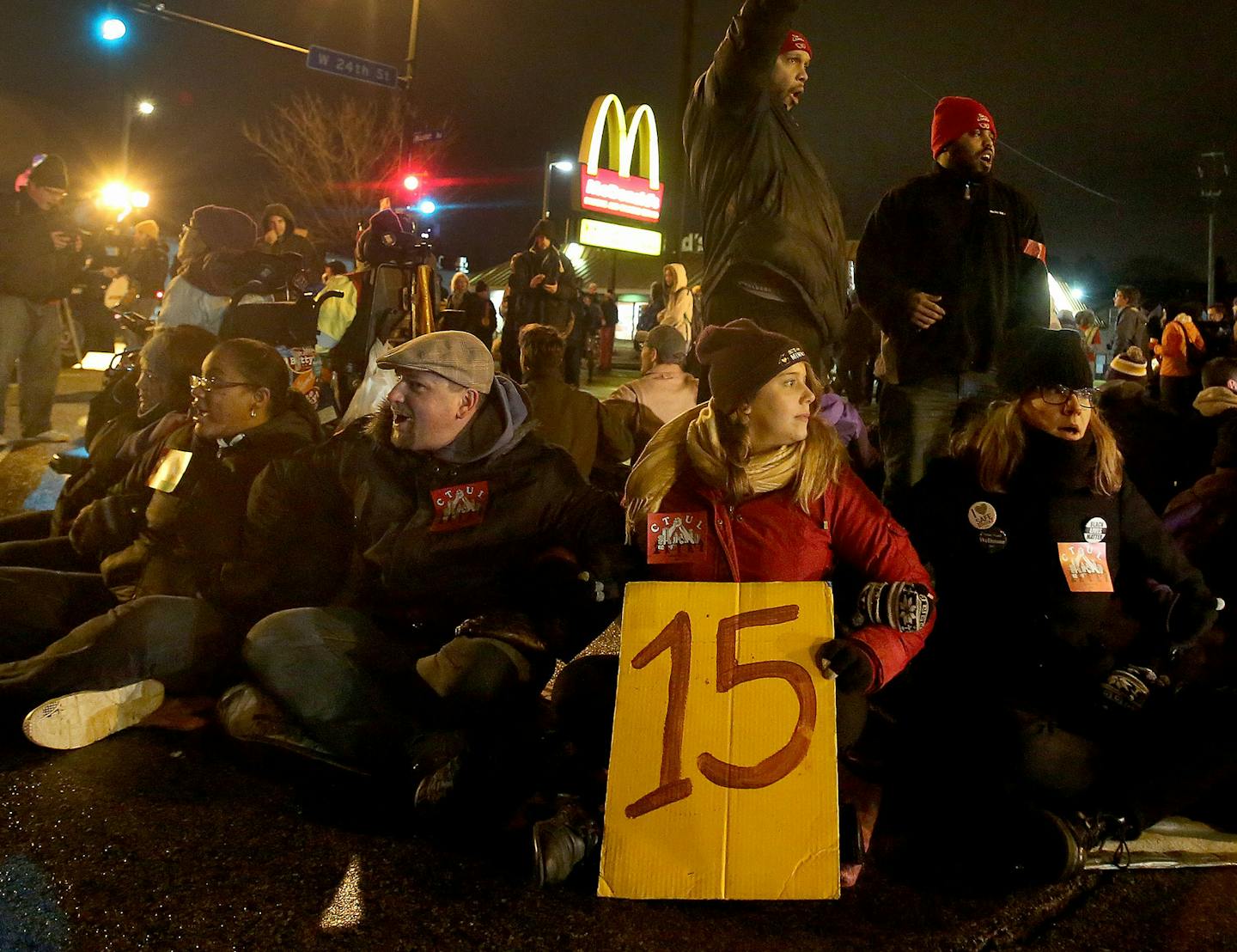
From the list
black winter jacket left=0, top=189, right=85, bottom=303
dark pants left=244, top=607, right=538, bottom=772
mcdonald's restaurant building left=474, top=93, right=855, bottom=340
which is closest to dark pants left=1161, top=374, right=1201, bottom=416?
dark pants left=244, top=607, right=538, bottom=772

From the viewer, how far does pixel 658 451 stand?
9.61 feet

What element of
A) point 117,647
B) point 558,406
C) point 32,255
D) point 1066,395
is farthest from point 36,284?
point 1066,395

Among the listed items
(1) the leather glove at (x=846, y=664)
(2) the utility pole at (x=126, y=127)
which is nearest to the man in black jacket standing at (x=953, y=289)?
(1) the leather glove at (x=846, y=664)

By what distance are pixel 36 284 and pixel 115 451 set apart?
392 centimetres

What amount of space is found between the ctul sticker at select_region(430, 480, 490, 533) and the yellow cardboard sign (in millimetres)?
702

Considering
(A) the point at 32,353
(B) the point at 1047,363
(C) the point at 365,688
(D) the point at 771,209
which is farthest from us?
(A) the point at 32,353

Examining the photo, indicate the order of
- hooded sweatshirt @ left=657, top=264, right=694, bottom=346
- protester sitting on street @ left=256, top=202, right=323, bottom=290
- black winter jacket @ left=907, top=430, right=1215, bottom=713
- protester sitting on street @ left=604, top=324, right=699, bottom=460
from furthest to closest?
hooded sweatshirt @ left=657, top=264, right=694, bottom=346, protester sitting on street @ left=256, top=202, right=323, bottom=290, protester sitting on street @ left=604, top=324, right=699, bottom=460, black winter jacket @ left=907, top=430, right=1215, bottom=713

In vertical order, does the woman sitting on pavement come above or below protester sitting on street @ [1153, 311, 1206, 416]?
below

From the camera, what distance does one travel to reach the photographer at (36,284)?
7480mm

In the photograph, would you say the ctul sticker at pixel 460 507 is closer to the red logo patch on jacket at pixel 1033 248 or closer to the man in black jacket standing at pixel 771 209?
the man in black jacket standing at pixel 771 209

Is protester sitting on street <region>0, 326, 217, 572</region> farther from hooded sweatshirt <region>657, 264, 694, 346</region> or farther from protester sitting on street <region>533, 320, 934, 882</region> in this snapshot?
hooded sweatshirt <region>657, 264, 694, 346</region>

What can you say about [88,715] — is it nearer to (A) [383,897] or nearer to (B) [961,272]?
(A) [383,897]

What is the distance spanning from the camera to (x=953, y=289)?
3.89 meters

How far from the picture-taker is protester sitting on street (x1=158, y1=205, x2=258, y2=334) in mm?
6340
